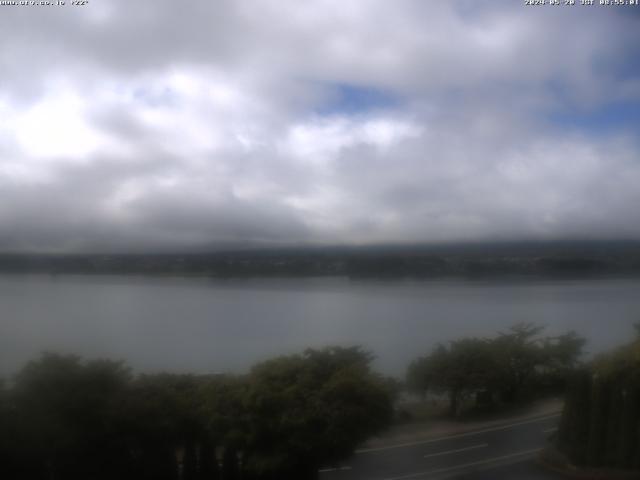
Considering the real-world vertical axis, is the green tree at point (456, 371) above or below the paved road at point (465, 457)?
above

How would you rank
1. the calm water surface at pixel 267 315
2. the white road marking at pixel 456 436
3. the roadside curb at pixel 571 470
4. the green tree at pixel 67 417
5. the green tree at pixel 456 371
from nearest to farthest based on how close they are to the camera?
the roadside curb at pixel 571 470, the green tree at pixel 67 417, the white road marking at pixel 456 436, the calm water surface at pixel 267 315, the green tree at pixel 456 371

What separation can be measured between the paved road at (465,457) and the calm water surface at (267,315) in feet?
3.82

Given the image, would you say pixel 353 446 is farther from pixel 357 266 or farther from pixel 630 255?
pixel 630 255

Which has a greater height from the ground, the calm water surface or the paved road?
the calm water surface

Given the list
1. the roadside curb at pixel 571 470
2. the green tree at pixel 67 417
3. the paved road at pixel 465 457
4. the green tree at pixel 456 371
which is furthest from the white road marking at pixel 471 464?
the green tree at pixel 67 417

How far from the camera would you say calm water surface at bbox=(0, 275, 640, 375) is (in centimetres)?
724

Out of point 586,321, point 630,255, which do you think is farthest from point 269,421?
point 630,255

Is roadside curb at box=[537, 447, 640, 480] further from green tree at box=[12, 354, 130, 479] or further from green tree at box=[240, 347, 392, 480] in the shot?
green tree at box=[12, 354, 130, 479]

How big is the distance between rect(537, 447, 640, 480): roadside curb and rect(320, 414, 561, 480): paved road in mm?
95

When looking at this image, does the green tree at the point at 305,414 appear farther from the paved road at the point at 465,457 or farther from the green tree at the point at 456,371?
the green tree at the point at 456,371

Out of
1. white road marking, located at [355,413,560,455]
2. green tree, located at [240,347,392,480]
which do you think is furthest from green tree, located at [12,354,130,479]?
white road marking, located at [355,413,560,455]

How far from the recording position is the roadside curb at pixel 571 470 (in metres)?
6.08

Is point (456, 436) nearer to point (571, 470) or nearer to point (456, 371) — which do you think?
point (456, 371)

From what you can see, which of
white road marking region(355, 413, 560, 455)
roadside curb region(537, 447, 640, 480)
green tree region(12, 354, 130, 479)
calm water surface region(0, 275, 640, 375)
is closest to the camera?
roadside curb region(537, 447, 640, 480)
